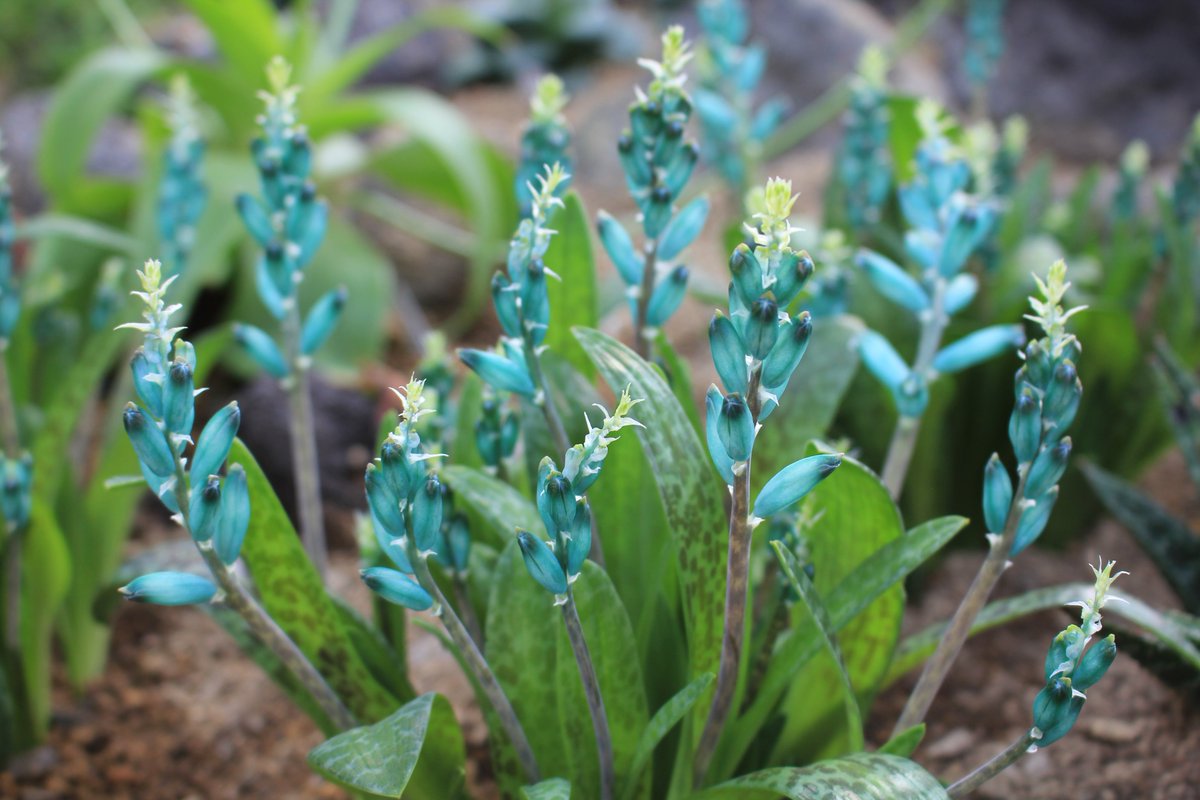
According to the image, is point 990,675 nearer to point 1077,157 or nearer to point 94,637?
point 94,637

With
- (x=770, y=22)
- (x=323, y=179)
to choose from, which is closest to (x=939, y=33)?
(x=770, y=22)

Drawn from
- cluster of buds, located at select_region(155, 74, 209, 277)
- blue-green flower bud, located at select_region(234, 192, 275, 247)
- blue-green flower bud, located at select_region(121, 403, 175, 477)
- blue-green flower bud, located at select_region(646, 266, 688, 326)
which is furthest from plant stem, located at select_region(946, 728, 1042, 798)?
cluster of buds, located at select_region(155, 74, 209, 277)

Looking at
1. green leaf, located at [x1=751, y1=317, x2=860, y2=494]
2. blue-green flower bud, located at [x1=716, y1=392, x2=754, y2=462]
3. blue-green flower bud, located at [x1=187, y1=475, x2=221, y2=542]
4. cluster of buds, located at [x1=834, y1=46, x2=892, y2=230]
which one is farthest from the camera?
cluster of buds, located at [x1=834, y1=46, x2=892, y2=230]

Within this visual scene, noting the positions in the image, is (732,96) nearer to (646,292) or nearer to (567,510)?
(646,292)

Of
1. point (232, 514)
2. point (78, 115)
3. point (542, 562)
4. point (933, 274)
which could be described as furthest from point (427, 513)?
point (78, 115)

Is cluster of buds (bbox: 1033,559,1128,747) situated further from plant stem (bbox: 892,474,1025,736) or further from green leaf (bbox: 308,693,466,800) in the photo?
green leaf (bbox: 308,693,466,800)

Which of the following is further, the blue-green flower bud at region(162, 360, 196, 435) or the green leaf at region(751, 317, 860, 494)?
the green leaf at region(751, 317, 860, 494)
